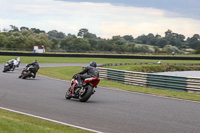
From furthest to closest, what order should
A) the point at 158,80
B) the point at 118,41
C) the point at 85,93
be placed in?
1. the point at 118,41
2. the point at 158,80
3. the point at 85,93

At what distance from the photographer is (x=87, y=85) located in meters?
12.2

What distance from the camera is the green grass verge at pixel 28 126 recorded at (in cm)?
720

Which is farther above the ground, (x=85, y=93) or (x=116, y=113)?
(x=85, y=93)

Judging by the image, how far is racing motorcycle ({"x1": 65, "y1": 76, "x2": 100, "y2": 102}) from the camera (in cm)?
1195

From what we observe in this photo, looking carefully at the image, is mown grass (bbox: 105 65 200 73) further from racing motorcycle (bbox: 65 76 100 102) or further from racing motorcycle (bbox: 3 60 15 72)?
racing motorcycle (bbox: 65 76 100 102)

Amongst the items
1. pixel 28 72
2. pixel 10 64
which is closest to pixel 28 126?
pixel 28 72

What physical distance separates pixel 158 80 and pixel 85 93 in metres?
8.24

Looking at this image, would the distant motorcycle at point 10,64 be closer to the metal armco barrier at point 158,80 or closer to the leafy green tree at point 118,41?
the metal armco barrier at point 158,80

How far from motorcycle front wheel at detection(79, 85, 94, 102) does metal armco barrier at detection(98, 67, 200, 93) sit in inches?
291

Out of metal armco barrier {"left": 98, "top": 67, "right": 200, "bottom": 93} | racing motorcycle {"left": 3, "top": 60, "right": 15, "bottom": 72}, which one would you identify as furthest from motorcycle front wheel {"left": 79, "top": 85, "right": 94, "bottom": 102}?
racing motorcycle {"left": 3, "top": 60, "right": 15, "bottom": 72}

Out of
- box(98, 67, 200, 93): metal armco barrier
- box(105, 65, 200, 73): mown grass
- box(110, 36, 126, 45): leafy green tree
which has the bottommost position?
box(105, 65, 200, 73): mown grass

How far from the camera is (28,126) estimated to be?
7633 millimetres

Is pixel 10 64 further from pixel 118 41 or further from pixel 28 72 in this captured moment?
pixel 118 41

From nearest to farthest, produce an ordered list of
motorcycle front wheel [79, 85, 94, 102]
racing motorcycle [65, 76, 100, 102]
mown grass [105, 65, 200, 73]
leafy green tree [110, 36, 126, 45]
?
racing motorcycle [65, 76, 100, 102]
motorcycle front wheel [79, 85, 94, 102]
mown grass [105, 65, 200, 73]
leafy green tree [110, 36, 126, 45]
